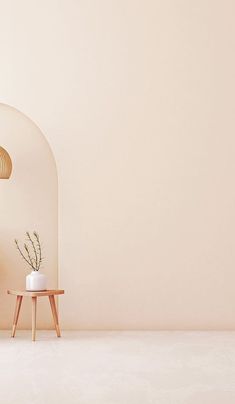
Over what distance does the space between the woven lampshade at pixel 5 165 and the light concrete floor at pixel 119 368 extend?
1.44 m

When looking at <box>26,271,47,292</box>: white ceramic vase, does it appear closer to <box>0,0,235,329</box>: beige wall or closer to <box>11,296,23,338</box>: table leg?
<box>11,296,23,338</box>: table leg

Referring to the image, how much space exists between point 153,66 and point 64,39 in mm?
884

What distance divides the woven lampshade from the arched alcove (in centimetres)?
30

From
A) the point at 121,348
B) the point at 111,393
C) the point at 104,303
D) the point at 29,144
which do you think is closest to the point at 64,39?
the point at 29,144

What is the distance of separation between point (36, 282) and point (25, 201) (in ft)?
3.01

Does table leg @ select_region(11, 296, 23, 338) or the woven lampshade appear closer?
table leg @ select_region(11, 296, 23, 338)

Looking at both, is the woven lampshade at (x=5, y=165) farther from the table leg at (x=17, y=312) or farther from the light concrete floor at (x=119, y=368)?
the light concrete floor at (x=119, y=368)

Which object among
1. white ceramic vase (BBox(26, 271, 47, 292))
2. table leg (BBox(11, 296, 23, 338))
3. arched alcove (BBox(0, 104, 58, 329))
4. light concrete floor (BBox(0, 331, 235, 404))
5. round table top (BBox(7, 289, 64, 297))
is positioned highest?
arched alcove (BBox(0, 104, 58, 329))

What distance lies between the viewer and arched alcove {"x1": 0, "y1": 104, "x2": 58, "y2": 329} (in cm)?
596

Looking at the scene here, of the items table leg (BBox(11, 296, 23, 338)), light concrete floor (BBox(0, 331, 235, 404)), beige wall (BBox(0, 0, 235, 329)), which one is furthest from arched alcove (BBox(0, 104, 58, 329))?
light concrete floor (BBox(0, 331, 235, 404))

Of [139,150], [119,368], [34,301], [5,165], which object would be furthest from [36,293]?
[139,150]

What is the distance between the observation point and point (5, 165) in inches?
221

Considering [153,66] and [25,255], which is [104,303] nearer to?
[25,255]

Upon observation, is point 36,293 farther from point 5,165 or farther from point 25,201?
point 5,165
